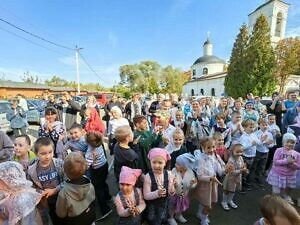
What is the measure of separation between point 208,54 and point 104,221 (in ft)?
238

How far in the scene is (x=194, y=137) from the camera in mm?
5129

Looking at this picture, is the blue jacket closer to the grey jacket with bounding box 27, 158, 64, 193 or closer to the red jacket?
the red jacket

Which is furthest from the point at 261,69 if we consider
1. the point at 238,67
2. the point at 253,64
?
the point at 238,67

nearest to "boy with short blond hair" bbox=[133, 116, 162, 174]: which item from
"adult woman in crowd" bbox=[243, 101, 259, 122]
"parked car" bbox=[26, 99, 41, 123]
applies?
"adult woman in crowd" bbox=[243, 101, 259, 122]

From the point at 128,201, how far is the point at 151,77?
6035 centimetres

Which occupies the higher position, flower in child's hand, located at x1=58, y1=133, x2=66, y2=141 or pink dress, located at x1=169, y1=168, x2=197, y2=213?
flower in child's hand, located at x1=58, y1=133, x2=66, y2=141

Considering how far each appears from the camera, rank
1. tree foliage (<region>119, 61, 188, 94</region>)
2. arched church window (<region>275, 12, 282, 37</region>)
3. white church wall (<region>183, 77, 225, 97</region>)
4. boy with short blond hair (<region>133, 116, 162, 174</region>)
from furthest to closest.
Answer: tree foliage (<region>119, 61, 188, 94</region>) → white church wall (<region>183, 77, 225, 97</region>) → arched church window (<region>275, 12, 282, 37</region>) → boy with short blond hair (<region>133, 116, 162, 174</region>)

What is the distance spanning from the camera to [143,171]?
3.74 meters

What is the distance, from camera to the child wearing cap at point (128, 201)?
2461 millimetres

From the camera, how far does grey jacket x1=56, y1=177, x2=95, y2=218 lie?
2.09m

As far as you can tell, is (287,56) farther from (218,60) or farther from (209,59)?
(209,59)

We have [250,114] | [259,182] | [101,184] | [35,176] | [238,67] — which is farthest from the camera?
[238,67]

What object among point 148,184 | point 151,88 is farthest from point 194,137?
point 151,88

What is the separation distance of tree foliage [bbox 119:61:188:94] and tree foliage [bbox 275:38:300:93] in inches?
1128
